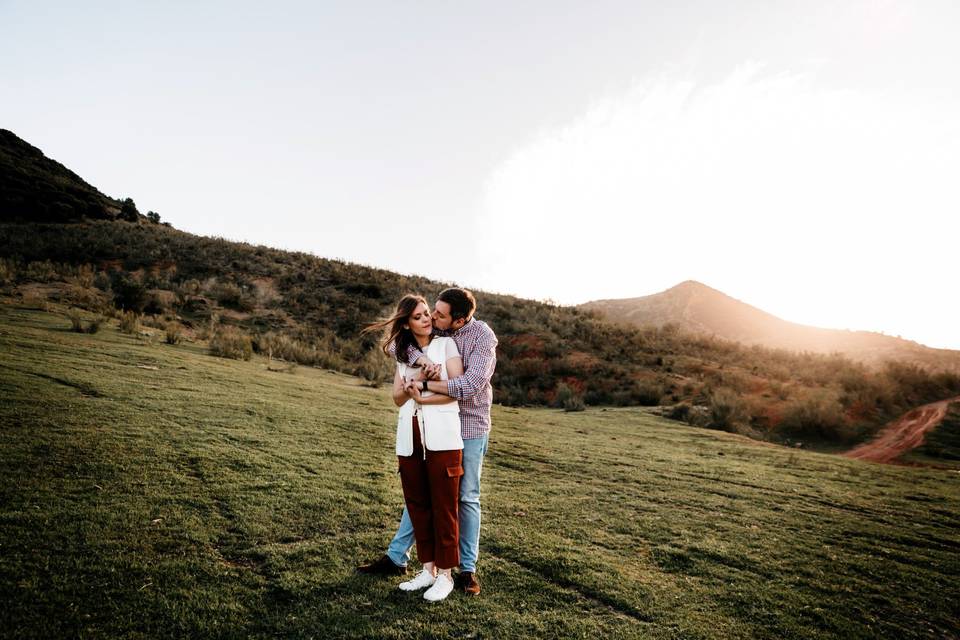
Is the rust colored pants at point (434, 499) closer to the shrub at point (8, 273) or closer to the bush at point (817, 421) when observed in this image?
the bush at point (817, 421)

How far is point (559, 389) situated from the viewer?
21.2 m

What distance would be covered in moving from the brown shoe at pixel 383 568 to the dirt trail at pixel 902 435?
14.2 metres

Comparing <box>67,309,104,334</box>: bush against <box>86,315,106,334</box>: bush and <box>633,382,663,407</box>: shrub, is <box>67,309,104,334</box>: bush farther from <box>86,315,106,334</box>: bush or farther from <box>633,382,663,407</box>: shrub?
<box>633,382,663,407</box>: shrub

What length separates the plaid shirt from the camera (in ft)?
13.6

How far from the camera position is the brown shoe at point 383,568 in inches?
174

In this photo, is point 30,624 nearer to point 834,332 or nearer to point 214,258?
point 214,258

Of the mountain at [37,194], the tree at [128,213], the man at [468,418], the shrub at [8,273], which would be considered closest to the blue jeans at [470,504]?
the man at [468,418]

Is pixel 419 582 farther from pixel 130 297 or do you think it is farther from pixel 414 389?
pixel 130 297

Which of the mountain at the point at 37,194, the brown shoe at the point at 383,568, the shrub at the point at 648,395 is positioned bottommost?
the brown shoe at the point at 383,568

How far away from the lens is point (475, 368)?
164 inches

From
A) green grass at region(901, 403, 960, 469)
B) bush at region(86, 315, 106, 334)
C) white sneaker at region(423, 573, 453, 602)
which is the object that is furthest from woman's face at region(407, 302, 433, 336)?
green grass at region(901, 403, 960, 469)

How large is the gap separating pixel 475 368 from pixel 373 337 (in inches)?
955

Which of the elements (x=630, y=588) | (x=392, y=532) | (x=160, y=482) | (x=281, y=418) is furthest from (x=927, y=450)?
(x=160, y=482)

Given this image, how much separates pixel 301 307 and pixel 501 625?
2757 cm
